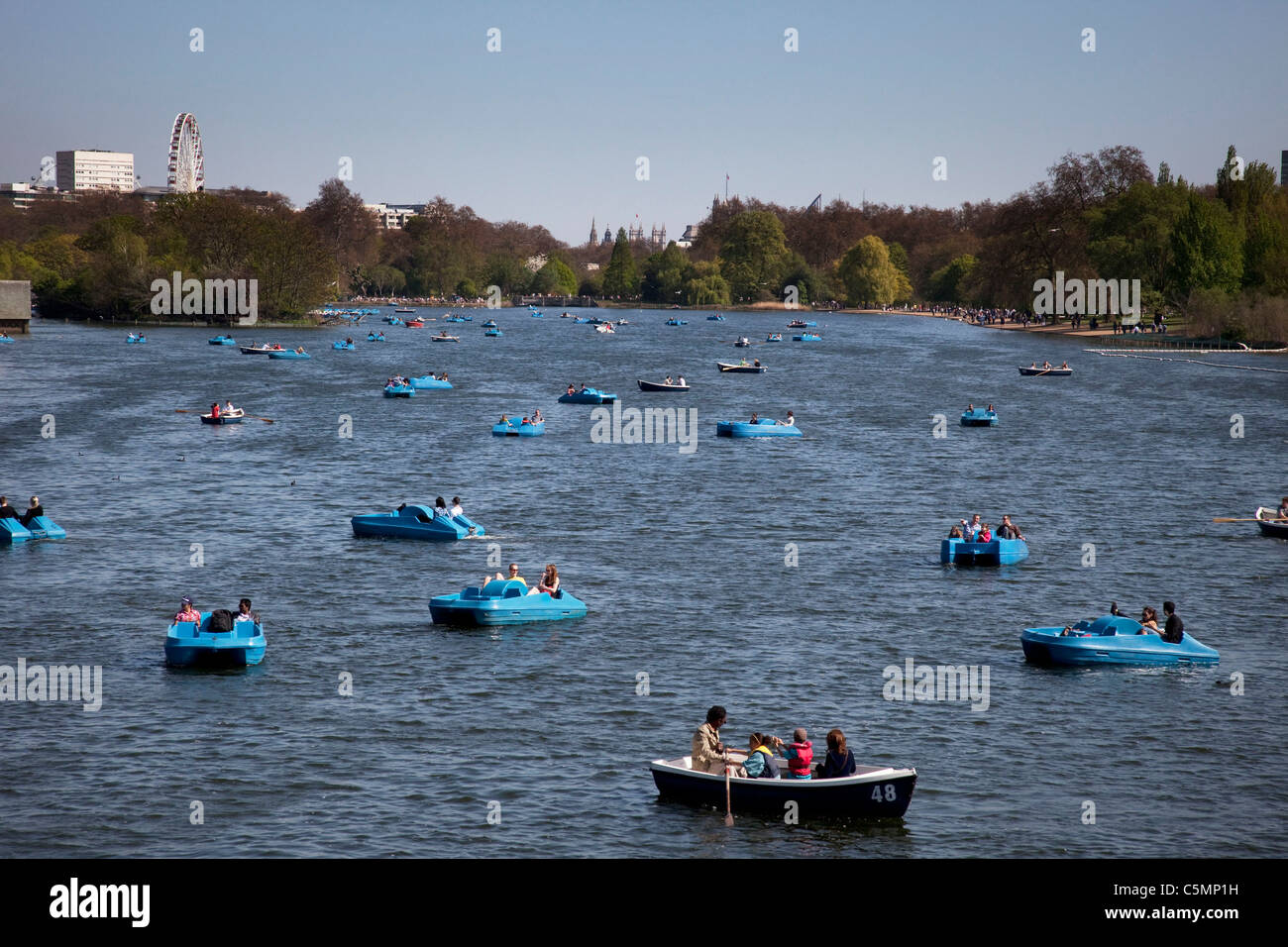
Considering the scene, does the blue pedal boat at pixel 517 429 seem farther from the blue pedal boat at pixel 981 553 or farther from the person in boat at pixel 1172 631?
the person in boat at pixel 1172 631

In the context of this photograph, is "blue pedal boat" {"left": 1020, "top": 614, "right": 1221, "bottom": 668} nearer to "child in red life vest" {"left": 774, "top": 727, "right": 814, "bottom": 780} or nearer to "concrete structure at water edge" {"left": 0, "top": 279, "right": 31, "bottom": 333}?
"child in red life vest" {"left": 774, "top": 727, "right": 814, "bottom": 780}

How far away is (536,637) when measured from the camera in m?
44.3

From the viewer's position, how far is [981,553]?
2200 inches

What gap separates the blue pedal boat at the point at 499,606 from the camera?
45031mm

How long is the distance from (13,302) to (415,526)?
15597 cm

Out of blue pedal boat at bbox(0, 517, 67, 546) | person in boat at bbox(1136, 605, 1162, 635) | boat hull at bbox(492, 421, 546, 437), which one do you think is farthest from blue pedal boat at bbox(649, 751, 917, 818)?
boat hull at bbox(492, 421, 546, 437)

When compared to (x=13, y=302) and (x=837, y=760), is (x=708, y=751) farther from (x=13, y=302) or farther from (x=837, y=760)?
(x=13, y=302)

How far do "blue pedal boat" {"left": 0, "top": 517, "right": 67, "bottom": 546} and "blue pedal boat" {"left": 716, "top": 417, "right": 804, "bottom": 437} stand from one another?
5157cm

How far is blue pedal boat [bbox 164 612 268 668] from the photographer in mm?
39781

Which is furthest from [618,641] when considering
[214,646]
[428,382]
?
[428,382]

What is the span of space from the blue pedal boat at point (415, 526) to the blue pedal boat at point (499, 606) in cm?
1391

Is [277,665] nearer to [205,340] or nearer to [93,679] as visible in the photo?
[93,679]
